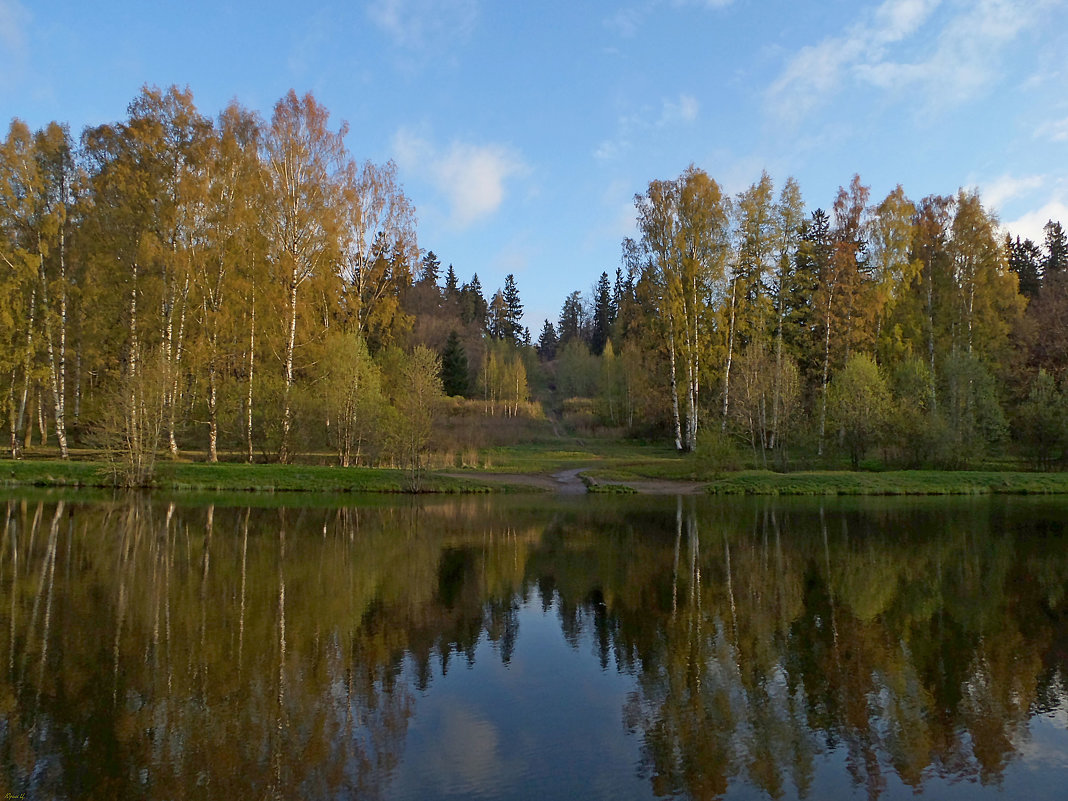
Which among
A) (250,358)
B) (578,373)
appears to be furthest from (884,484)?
(578,373)

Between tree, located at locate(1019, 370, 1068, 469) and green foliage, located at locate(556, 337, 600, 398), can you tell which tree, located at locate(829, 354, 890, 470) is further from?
green foliage, located at locate(556, 337, 600, 398)

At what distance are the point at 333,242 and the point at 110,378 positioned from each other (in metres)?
12.7

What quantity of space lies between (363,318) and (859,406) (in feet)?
80.4

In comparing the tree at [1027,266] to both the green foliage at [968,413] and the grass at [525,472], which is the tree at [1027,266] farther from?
the grass at [525,472]

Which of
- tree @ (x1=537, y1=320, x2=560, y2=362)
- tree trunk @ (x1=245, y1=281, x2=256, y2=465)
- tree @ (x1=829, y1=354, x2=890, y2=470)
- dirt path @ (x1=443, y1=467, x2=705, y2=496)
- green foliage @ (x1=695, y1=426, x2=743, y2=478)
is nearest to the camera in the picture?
dirt path @ (x1=443, y1=467, x2=705, y2=496)

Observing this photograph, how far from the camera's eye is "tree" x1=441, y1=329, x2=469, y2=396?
206ft

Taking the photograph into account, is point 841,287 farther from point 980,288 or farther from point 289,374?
point 289,374

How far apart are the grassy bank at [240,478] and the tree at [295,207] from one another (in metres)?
2.65

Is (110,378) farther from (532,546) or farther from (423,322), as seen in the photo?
(423,322)

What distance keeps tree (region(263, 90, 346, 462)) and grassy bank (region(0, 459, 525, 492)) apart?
2.65 metres

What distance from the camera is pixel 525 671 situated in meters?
7.88

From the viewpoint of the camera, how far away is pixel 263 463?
3109 cm

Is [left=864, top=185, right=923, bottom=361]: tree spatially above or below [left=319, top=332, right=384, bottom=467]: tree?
above

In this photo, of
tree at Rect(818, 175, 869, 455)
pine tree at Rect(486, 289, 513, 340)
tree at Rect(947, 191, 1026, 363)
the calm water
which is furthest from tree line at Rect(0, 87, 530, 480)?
pine tree at Rect(486, 289, 513, 340)
